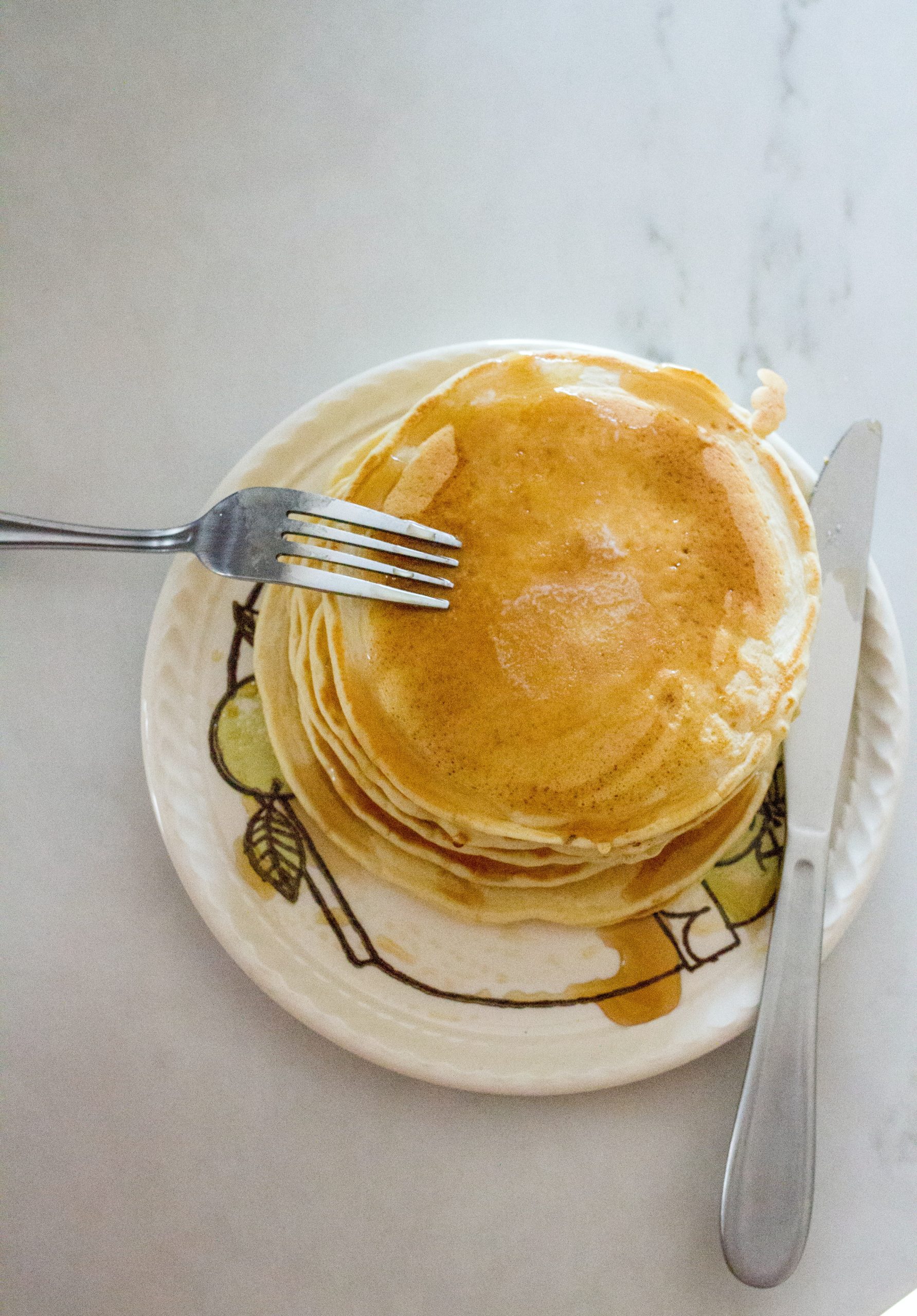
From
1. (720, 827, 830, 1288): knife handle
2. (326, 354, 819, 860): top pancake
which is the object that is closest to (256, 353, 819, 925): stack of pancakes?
(326, 354, 819, 860): top pancake

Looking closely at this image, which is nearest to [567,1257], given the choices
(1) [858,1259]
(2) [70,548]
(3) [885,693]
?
(1) [858,1259]

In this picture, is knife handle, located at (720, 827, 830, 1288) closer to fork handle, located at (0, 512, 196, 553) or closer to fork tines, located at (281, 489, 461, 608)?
fork tines, located at (281, 489, 461, 608)

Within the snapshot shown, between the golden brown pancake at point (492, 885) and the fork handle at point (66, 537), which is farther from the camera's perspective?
the fork handle at point (66, 537)

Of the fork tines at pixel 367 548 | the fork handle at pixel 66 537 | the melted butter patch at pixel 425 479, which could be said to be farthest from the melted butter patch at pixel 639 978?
the fork handle at pixel 66 537

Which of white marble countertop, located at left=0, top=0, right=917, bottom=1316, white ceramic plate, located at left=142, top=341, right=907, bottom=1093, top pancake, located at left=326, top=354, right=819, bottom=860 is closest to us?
top pancake, located at left=326, top=354, right=819, bottom=860

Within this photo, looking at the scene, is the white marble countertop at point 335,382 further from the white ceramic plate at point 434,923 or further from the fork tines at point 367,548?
the fork tines at point 367,548

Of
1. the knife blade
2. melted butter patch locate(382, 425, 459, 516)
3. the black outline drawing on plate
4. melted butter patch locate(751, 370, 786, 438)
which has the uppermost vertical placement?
melted butter patch locate(751, 370, 786, 438)
